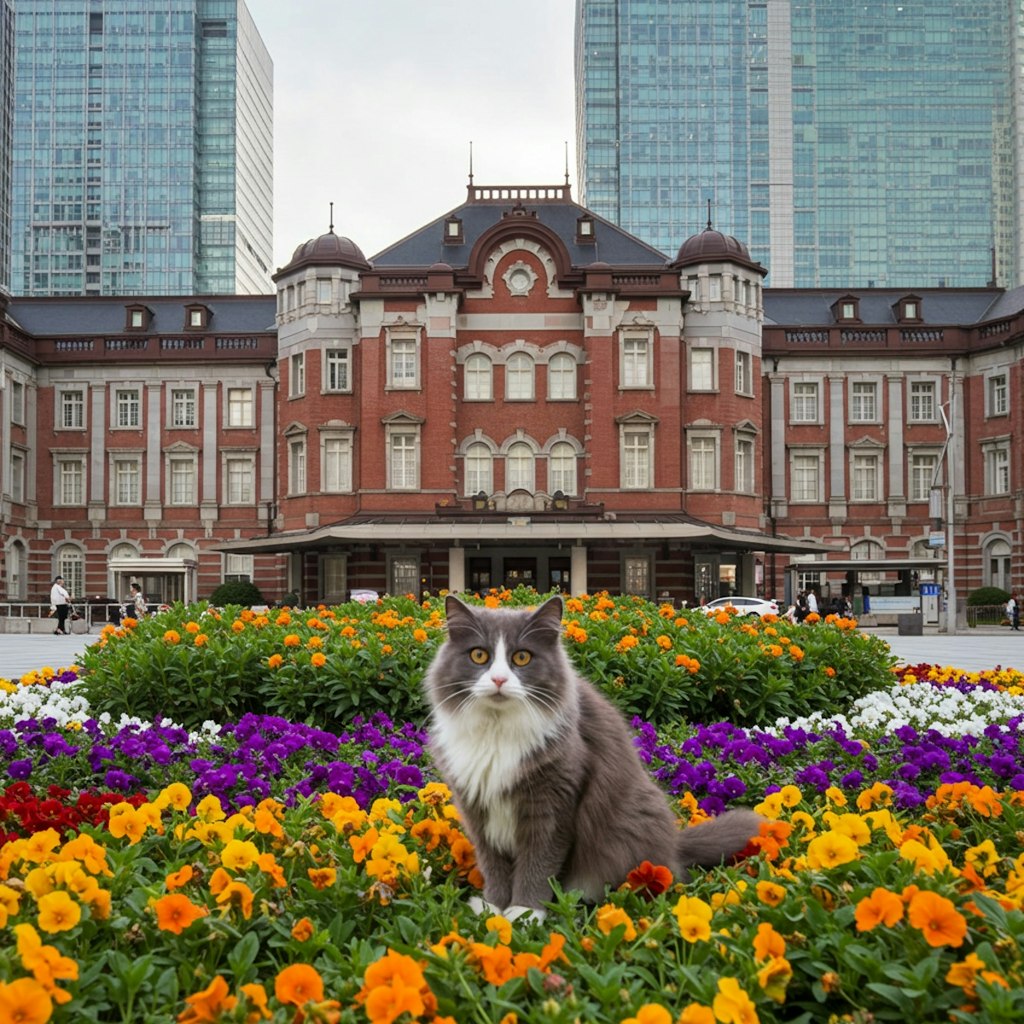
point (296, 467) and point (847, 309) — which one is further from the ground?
point (847, 309)

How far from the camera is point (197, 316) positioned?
47438 millimetres

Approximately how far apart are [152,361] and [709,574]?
25.1 metres

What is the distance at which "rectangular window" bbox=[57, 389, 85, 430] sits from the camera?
152 ft

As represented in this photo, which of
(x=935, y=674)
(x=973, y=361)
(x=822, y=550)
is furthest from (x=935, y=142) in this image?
(x=935, y=674)

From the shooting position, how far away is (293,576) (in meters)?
41.8

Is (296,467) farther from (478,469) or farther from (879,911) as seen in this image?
(879,911)

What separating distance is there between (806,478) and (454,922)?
4526 centimetres

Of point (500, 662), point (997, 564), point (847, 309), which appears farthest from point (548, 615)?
point (847, 309)

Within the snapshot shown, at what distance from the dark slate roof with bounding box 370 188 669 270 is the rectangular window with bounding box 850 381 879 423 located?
10.4 meters

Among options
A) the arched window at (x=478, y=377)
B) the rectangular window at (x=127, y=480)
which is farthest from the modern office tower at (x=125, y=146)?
the arched window at (x=478, y=377)

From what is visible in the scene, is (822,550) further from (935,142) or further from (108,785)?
(935,142)

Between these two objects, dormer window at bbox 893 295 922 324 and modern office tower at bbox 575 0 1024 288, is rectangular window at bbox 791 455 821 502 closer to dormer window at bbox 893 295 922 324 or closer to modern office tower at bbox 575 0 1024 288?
dormer window at bbox 893 295 922 324

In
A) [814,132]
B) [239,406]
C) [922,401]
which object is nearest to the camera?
[922,401]

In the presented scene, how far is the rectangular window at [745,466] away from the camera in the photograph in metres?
41.3
